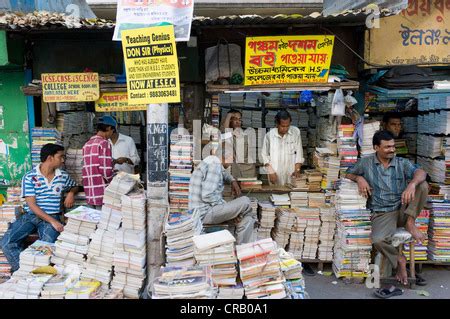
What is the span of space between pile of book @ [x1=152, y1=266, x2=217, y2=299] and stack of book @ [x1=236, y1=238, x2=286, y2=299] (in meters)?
0.29

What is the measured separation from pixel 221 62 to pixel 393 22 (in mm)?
2723

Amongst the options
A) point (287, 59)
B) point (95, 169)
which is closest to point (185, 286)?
point (95, 169)

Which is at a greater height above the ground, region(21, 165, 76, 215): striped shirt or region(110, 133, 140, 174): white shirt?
region(110, 133, 140, 174): white shirt

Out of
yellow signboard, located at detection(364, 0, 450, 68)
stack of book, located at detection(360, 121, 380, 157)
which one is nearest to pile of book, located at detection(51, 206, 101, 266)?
stack of book, located at detection(360, 121, 380, 157)

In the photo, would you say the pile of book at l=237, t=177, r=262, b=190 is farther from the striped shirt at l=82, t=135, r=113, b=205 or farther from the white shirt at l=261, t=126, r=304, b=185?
the striped shirt at l=82, t=135, r=113, b=205

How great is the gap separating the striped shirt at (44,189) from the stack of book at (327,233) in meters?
3.46

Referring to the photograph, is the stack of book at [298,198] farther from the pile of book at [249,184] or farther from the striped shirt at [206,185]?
the striped shirt at [206,185]

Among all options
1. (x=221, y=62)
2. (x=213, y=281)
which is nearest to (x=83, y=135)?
(x=221, y=62)

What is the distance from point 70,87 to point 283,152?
3165mm

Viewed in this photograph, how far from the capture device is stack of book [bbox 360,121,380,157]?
19.8 ft

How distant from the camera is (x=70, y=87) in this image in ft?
19.8

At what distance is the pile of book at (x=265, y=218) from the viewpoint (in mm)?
6098

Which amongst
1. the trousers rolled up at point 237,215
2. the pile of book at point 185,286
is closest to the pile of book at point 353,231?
the trousers rolled up at point 237,215

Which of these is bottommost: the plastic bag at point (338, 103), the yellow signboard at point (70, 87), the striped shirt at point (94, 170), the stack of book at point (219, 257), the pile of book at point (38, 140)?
the stack of book at point (219, 257)
